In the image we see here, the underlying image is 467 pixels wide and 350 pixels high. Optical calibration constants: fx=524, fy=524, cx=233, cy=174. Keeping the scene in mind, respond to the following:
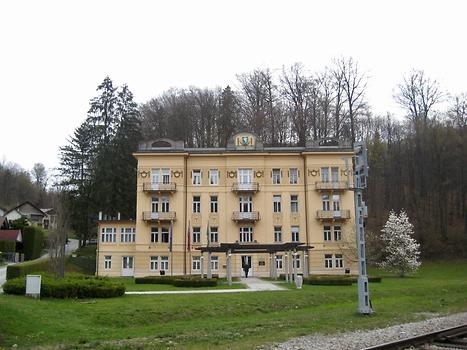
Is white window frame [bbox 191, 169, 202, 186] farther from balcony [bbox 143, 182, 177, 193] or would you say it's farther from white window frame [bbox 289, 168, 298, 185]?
white window frame [bbox 289, 168, 298, 185]

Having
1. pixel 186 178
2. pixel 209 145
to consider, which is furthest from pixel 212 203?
pixel 209 145

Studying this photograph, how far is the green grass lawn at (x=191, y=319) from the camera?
13531 mm

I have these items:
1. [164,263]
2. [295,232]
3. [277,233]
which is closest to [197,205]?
[164,263]

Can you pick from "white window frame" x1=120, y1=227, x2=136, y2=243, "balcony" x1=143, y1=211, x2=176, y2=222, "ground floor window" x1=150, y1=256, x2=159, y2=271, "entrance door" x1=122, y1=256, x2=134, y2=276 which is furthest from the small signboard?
"white window frame" x1=120, y1=227, x2=136, y2=243

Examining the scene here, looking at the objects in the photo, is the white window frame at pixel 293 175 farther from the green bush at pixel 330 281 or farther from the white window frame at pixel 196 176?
the green bush at pixel 330 281

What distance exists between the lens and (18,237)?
60.0 metres

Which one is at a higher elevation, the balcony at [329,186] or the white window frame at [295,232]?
the balcony at [329,186]

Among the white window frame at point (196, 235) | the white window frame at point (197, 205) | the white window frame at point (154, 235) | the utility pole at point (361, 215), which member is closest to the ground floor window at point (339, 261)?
the white window frame at point (196, 235)

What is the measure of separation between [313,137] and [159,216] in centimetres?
2163

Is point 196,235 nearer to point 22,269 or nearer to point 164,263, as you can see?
point 164,263

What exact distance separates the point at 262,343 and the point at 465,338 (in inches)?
187

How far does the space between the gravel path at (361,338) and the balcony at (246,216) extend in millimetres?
33636

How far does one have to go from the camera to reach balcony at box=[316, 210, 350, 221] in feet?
162

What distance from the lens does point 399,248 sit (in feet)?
152
